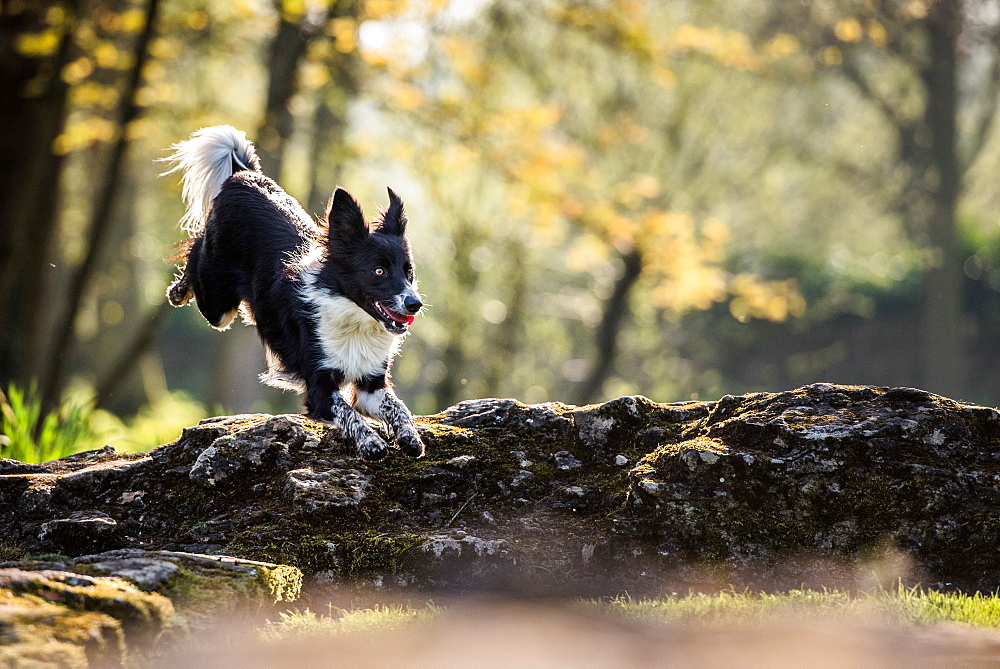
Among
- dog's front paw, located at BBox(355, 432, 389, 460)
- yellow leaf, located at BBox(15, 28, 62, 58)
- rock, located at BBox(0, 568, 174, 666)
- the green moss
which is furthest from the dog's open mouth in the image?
yellow leaf, located at BBox(15, 28, 62, 58)

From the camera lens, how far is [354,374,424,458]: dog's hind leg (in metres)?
4.93

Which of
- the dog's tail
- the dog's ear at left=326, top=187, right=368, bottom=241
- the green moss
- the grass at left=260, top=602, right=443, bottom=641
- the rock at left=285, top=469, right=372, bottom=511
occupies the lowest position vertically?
the grass at left=260, top=602, right=443, bottom=641

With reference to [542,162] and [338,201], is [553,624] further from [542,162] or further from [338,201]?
[542,162]

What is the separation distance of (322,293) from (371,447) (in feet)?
3.18

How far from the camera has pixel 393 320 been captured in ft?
16.2

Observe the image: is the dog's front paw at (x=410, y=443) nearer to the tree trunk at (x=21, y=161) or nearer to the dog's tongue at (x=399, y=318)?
the dog's tongue at (x=399, y=318)

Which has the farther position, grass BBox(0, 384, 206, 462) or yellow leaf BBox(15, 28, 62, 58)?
yellow leaf BBox(15, 28, 62, 58)

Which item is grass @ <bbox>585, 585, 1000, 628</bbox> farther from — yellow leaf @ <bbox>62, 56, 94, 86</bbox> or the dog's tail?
yellow leaf @ <bbox>62, 56, 94, 86</bbox>

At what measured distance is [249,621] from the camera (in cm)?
376

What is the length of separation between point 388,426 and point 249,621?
159 centimetres

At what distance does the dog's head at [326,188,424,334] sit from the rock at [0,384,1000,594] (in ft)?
2.58

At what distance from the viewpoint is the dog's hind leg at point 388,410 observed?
4930 mm

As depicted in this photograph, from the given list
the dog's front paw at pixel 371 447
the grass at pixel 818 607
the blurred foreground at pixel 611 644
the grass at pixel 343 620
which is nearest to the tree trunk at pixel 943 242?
the grass at pixel 818 607

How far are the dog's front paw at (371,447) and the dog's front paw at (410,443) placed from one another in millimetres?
92
